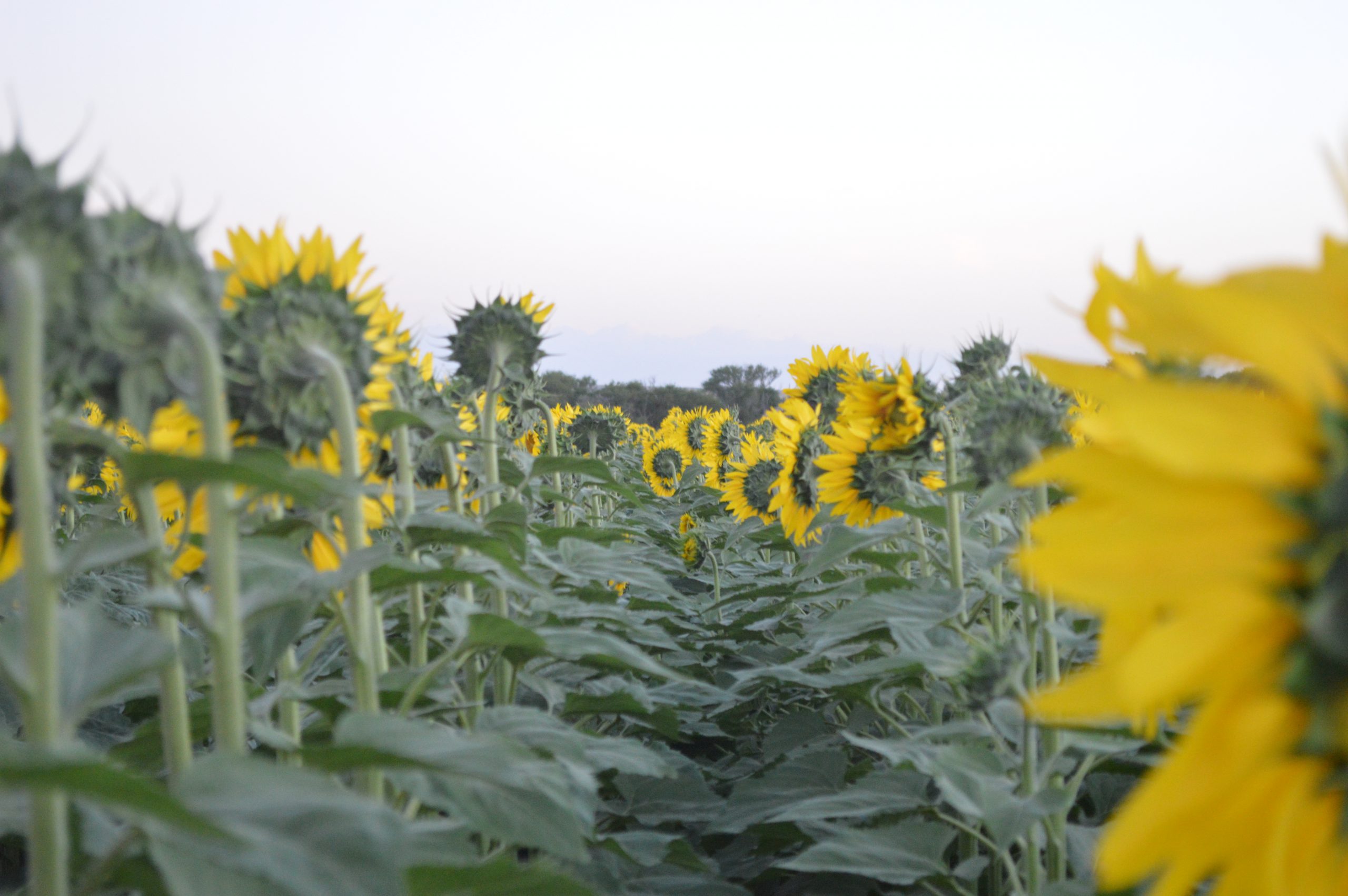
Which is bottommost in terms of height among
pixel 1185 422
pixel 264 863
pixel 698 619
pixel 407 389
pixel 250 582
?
pixel 698 619

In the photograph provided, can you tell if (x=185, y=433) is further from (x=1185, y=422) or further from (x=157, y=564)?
(x=1185, y=422)

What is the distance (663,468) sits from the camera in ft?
35.8

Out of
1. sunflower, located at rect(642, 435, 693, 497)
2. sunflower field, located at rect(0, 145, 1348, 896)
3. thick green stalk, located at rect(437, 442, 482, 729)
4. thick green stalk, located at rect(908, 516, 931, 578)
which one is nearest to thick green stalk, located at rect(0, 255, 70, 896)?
sunflower field, located at rect(0, 145, 1348, 896)

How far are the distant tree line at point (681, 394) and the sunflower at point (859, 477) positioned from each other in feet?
94.4

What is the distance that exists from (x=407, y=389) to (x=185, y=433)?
0.68 metres

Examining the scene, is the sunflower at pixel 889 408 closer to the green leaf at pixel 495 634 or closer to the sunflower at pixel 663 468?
the green leaf at pixel 495 634

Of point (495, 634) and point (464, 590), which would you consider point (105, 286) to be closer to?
point (495, 634)

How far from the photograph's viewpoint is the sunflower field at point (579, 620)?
1.72 ft

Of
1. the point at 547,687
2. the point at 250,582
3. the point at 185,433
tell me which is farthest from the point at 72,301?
the point at 547,687

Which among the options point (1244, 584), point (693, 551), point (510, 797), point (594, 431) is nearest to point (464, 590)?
point (510, 797)

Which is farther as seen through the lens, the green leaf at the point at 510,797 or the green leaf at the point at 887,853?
the green leaf at the point at 887,853

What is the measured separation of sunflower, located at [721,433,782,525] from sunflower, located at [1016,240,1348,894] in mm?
4798

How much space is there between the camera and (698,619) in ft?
16.2

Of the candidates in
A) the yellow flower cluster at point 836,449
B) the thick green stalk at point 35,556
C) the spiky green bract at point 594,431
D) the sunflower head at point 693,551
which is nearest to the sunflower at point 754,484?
the yellow flower cluster at point 836,449
